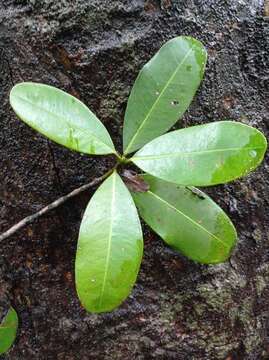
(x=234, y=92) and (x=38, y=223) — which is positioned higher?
(x=234, y=92)

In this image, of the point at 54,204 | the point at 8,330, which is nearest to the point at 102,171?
the point at 54,204

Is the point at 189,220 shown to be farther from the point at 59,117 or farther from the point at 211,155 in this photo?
the point at 59,117

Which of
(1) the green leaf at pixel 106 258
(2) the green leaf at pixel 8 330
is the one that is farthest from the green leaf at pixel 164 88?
(2) the green leaf at pixel 8 330

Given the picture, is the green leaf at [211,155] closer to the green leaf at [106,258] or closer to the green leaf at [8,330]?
the green leaf at [106,258]

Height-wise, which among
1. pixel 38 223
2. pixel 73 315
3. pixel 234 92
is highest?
pixel 234 92

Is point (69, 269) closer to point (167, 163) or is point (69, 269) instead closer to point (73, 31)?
point (167, 163)

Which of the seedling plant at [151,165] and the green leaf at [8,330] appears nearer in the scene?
the seedling plant at [151,165]

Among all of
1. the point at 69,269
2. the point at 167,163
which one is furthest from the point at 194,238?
the point at 69,269
